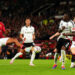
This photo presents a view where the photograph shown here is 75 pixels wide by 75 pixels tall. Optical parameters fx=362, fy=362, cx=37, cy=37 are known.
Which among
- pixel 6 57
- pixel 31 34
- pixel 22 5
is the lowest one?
pixel 6 57

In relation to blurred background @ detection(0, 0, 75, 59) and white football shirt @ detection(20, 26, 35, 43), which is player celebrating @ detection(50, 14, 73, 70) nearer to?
white football shirt @ detection(20, 26, 35, 43)

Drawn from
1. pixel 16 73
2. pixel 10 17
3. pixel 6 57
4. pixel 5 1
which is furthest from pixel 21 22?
pixel 16 73

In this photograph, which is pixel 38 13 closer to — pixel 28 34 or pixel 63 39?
pixel 28 34

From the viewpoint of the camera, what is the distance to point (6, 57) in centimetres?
1770

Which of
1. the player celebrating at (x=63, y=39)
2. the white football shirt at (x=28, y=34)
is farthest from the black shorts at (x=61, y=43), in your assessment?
the white football shirt at (x=28, y=34)

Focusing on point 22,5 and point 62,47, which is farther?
point 22,5

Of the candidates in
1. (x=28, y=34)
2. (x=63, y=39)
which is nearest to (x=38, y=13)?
(x=28, y=34)

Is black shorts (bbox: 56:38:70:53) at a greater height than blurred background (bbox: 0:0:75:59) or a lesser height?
lesser

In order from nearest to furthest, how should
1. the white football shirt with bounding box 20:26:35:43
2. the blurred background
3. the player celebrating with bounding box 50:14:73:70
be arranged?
the player celebrating with bounding box 50:14:73:70 → the white football shirt with bounding box 20:26:35:43 → the blurred background

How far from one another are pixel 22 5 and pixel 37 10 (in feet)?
4.38

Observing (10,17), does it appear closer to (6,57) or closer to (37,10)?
(37,10)

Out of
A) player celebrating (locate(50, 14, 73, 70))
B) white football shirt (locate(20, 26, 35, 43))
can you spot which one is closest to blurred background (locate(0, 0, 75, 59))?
white football shirt (locate(20, 26, 35, 43))

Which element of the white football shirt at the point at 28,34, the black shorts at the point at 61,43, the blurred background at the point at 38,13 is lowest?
the black shorts at the point at 61,43

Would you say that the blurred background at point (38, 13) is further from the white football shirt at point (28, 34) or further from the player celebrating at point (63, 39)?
the player celebrating at point (63, 39)
